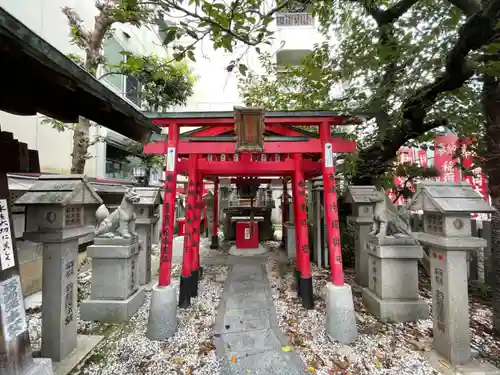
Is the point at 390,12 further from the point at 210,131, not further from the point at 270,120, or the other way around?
the point at 210,131

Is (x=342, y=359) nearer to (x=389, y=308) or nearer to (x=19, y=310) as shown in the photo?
(x=389, y=308)

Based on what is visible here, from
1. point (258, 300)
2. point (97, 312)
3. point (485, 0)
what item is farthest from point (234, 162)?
point (485, 0)

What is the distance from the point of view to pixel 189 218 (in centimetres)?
547

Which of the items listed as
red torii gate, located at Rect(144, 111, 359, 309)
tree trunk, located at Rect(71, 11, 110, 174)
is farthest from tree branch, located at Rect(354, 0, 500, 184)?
tree trunk, located at Rect(71, 11, 110, 174)

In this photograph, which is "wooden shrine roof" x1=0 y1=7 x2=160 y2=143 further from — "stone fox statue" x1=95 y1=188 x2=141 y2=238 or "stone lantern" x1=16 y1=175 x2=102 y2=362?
"stone fox statue" x1=95 y1=188 x2=141 y2=238

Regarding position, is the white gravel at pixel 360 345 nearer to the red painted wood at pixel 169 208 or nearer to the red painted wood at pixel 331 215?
the red painted wood at pixel 331 215

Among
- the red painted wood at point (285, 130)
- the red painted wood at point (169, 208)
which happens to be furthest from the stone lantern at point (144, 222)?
the red painted wood at point (285, 130)

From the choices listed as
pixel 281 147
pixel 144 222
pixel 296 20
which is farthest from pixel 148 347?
pixel 296 20

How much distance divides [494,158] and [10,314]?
22.4 feet

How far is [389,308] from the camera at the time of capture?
15.2 feet

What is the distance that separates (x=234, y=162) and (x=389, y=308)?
429 centimetres

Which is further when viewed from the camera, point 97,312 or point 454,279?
point 97,312

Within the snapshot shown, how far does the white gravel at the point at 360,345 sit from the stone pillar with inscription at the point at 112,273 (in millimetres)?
3170

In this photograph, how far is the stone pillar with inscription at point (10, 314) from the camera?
195cm
